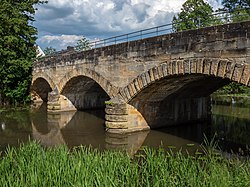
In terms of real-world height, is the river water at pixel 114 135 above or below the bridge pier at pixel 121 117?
below

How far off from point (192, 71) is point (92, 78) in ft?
24.8

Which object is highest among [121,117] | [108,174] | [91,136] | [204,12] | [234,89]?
[204,12]

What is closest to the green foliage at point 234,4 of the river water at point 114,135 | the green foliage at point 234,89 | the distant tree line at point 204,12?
the distant tree line at point 204,12

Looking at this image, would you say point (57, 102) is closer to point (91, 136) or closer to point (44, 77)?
point (44, 77)

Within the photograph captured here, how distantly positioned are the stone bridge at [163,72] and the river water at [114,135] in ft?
2.84

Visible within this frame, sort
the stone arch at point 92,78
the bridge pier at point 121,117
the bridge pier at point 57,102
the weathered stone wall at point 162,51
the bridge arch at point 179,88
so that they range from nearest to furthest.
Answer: the weathered stone wall at point 162,51, the bridge arch at point 179,88, the bridge pier at point 121,117, the stone arch at point 92,78, the bridge pier at point 57,102

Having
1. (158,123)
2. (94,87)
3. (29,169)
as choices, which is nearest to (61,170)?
(29,169)

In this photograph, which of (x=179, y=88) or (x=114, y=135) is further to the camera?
(x=179, y=88)

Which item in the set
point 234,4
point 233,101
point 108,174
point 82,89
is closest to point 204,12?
point 234,4

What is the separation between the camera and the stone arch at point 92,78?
1387cm

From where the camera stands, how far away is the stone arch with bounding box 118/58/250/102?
8.11 metres

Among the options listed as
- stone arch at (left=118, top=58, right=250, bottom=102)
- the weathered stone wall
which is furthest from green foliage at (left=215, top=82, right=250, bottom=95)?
stone arch at (left=118, top=58, right=250, bottom=102)

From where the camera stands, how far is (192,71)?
957cm

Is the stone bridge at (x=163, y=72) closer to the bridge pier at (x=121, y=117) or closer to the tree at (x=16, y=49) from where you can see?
the bridge pier at (x=121, y=117)
